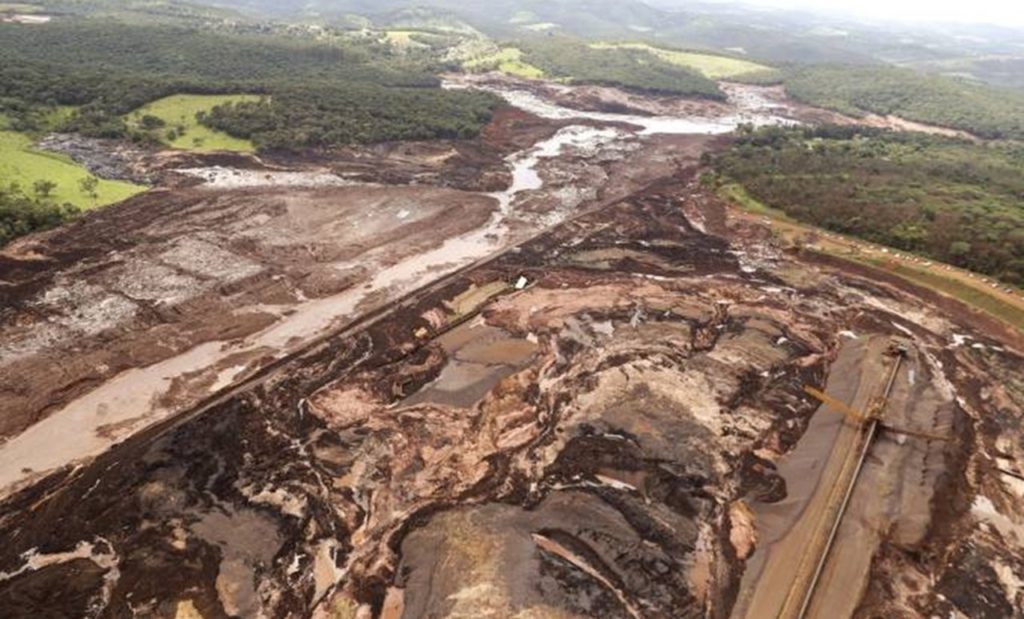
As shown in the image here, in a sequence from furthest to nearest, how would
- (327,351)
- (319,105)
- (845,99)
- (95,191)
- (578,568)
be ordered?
(845,99) < (319,105) < (95,191) < (327,351) < (578,568)

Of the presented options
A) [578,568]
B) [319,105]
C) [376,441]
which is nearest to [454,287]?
[376,441]

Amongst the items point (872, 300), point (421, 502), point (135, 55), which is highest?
point (135, 55)

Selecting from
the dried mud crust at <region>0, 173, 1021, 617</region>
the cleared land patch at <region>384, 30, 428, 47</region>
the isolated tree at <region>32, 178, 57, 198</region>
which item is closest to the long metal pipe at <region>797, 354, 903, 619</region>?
the dried mud crust at <region>0, 173, 1021, 617</region>

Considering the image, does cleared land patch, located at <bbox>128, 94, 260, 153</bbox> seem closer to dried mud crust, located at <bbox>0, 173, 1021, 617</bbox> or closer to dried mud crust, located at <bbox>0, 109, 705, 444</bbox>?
dried mud crust, located at <bbox>0, 109, 705, 444</bbox>

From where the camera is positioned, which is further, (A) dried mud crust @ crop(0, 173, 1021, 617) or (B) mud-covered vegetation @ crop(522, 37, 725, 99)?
(B) mud-covered vegetation @ crop(522, 37, 725, 99)

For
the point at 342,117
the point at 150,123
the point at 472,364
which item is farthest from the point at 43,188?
the point at 472,364

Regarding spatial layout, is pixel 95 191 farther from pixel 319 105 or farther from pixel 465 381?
pixel 465 381
